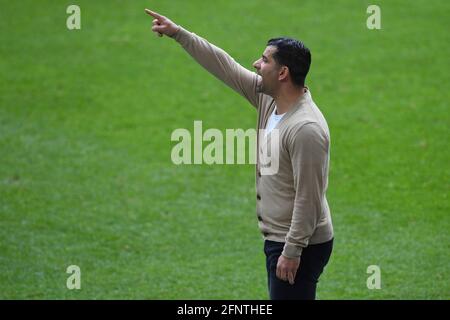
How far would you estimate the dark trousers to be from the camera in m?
4.34

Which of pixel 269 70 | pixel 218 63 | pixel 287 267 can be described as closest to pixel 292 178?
pixel 287 267

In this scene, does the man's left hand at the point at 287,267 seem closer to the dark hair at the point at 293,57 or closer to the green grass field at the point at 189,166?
the dark hair at the point at 293,57

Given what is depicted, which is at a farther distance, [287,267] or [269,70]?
[269,70]

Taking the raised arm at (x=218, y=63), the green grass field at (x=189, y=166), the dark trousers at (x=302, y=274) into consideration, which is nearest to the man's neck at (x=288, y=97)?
the raised arm at (x=218, y=63)

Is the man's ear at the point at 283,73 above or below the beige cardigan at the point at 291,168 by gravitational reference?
above

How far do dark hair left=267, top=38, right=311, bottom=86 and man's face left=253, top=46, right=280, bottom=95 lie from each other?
3 cm

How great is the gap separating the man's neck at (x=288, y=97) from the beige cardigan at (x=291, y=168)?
33mm

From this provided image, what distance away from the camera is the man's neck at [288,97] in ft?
14.3

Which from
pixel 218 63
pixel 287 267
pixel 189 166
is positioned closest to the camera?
pixel 287 267

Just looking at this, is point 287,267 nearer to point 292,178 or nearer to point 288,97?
point 292,178

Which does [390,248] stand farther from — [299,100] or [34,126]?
[34,126]

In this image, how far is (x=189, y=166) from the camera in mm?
8656

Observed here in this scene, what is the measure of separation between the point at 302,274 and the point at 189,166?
440 centimetres

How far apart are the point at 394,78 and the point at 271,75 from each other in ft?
21.6
